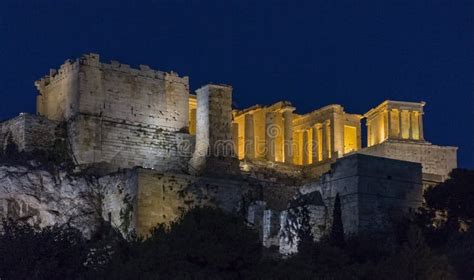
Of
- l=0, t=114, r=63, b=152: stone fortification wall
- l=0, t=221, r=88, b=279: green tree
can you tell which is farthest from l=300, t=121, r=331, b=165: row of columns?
l=0, t=221, r=88, b=279: green tree

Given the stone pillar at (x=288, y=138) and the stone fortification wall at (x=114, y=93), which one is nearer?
the stone fortification wall at (x=114, y=93)

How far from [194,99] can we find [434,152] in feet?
44.6

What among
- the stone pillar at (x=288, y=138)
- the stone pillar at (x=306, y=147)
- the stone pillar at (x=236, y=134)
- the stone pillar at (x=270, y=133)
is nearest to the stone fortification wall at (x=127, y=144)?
the stone pillar at (x=236, y=134)

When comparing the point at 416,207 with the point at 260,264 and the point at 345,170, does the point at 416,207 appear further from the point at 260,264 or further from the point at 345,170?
the point at 260,264

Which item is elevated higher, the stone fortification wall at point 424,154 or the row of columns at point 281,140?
the row of columns at point 281,140

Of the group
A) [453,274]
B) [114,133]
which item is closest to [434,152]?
[114,133]

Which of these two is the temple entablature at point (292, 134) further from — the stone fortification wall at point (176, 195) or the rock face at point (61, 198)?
the rock face at point (61, 198)

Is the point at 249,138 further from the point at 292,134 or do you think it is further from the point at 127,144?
the point at 127,144

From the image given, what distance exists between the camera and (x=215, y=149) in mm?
59688

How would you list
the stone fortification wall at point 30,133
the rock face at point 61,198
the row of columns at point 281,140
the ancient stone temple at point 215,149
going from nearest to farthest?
the ancient stone temple at point 215,149, the rock face at point 61,198, the stone fortification wall at point 30,133, the row of columns at point 281,140

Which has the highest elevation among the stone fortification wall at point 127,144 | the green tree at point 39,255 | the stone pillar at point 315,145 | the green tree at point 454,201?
the stone pillar at point 315,145

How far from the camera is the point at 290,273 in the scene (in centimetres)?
3859

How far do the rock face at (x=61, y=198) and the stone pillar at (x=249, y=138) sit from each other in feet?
A: 44.2

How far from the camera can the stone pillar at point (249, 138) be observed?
65438 mm
